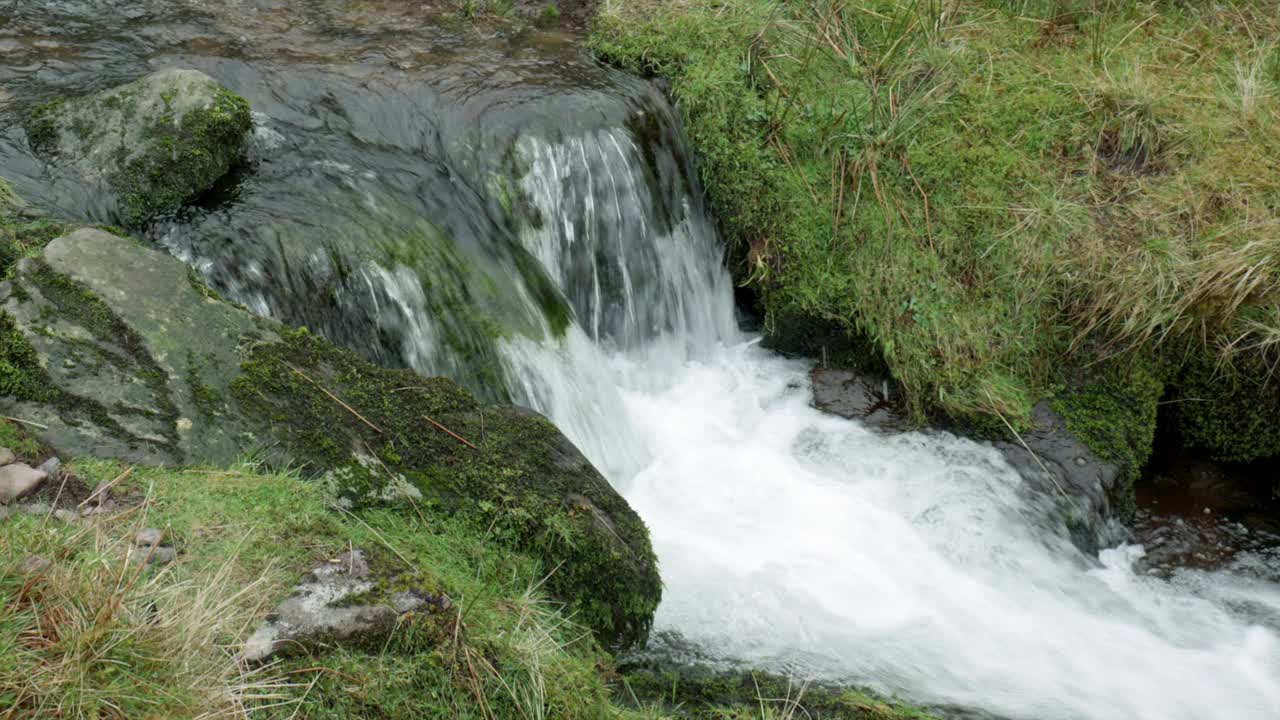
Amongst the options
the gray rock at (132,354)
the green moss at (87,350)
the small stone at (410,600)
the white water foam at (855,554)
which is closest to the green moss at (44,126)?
the gray rock at (132,354)

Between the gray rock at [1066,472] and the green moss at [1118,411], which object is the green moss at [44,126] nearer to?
the gray rock at [1066,472]

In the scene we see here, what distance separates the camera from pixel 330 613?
8.14ft

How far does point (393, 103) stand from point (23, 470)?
11.4 feet

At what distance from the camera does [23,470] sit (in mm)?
2611

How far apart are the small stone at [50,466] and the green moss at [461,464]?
1.81 ft

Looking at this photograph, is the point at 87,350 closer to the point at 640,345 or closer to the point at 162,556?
the point at 162,556

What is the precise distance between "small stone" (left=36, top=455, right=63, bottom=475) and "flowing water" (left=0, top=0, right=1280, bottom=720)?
64.5 inches

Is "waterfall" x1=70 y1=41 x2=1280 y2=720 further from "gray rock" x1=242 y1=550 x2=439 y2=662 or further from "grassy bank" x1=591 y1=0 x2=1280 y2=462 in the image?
"gray rock" x1=242 y1=550 x2=439 y2=662

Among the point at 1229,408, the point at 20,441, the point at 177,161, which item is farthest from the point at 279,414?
the point at 1229,408

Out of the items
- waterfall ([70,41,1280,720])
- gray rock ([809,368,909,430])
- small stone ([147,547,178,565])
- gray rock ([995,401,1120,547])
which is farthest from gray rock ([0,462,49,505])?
gray rock ([995,401,1120,547])

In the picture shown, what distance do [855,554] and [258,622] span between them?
2.94 m

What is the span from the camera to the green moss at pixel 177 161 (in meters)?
4.42

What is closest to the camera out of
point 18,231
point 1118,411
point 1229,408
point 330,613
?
point 330,613

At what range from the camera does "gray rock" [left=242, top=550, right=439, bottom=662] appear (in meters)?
2.37
